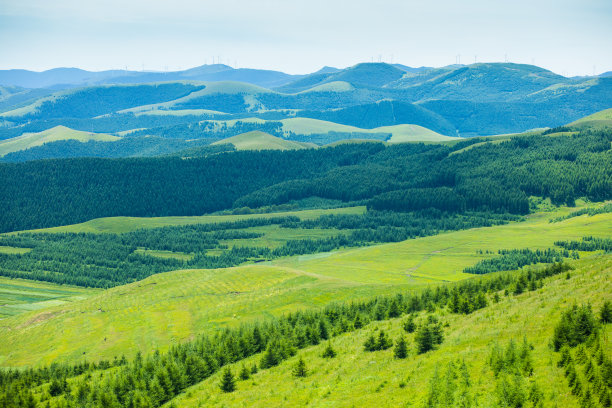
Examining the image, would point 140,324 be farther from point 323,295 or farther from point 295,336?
point 295,336

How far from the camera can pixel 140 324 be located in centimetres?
15850

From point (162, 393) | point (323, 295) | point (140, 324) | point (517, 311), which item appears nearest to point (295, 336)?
point (162, 393)

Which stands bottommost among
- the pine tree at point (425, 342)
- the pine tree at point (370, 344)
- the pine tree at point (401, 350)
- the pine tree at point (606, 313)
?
the pine tree at point (370, 344)

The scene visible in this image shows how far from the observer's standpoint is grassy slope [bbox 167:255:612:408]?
48.4m

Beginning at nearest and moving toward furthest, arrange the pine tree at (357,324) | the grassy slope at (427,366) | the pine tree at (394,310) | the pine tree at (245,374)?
the grassy slope at (427,366) < the pine tree at (245,374) < the pine tree at (357,324) < the pine tree at (394,310)

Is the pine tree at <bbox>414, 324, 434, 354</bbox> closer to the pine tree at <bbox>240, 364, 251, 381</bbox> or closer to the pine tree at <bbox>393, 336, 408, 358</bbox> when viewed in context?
the pine tree at <bbox>393, 336, 408, 358</bbox>

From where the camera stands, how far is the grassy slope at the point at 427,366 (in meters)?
48.4

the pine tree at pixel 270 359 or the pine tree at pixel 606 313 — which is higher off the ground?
the pine tree at pixel 606 313

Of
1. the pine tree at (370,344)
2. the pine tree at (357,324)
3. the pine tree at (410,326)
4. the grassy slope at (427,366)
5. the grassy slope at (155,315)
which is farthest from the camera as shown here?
the grassy slope at (155,315)

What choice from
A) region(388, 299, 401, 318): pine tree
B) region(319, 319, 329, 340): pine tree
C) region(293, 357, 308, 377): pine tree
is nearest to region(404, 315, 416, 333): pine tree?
region(293, 357, 308, 377): pine tree

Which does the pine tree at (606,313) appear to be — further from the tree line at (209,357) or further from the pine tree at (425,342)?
the tree line at (209,357)

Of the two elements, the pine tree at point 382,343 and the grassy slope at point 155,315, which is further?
the grassy slope at point 155,315

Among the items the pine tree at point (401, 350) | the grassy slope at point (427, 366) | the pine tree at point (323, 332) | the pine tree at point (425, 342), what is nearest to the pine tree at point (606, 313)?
the grassy slope at point (427, 366)

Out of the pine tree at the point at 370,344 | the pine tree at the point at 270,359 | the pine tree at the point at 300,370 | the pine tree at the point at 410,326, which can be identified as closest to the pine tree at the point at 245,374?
the pine tree at the point at 270,359
